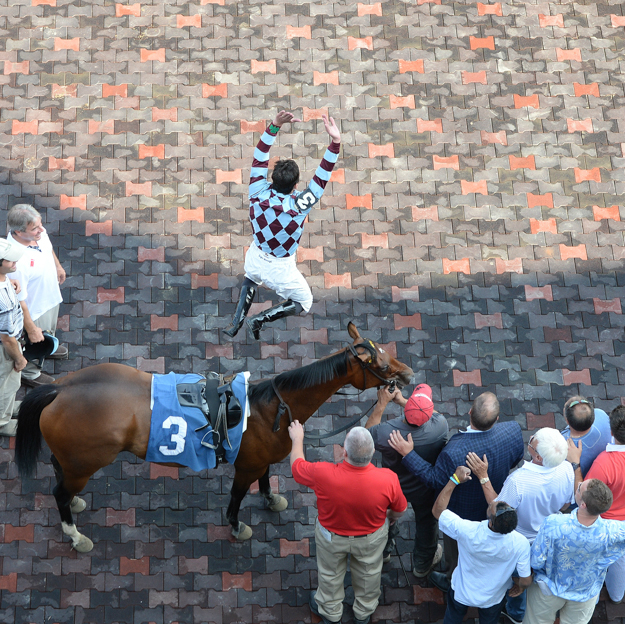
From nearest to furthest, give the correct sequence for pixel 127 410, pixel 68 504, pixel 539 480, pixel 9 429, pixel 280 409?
pixel 539 480, pixel 127 410, pixel 280 409, pixel 68 504, pixel 9 429

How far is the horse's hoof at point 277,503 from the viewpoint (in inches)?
256

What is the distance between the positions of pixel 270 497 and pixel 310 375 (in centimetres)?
139

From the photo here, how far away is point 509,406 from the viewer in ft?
23.9

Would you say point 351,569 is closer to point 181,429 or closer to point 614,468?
point 181,429

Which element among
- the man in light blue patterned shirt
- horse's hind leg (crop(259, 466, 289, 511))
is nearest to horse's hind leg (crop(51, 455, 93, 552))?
horse's hind leg (crop(259, 466, 289, 511))

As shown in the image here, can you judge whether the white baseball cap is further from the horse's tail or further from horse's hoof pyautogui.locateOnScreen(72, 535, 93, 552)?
horse's hoof pyautogui.locateOnScreen(72, 535, 93, 552)

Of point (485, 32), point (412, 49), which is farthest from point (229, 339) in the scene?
point (485, 32)

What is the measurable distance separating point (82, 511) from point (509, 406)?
4.00m

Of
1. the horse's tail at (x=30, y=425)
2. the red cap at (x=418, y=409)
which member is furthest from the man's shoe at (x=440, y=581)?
the horse's tail at (x=30, y=425)

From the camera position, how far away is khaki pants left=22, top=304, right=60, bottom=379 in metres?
6.90

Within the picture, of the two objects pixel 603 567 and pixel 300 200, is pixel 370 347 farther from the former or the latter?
pixel 603 567

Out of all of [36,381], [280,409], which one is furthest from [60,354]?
[280,409]

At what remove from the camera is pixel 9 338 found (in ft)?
20.1

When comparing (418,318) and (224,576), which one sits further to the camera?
(418,318)
